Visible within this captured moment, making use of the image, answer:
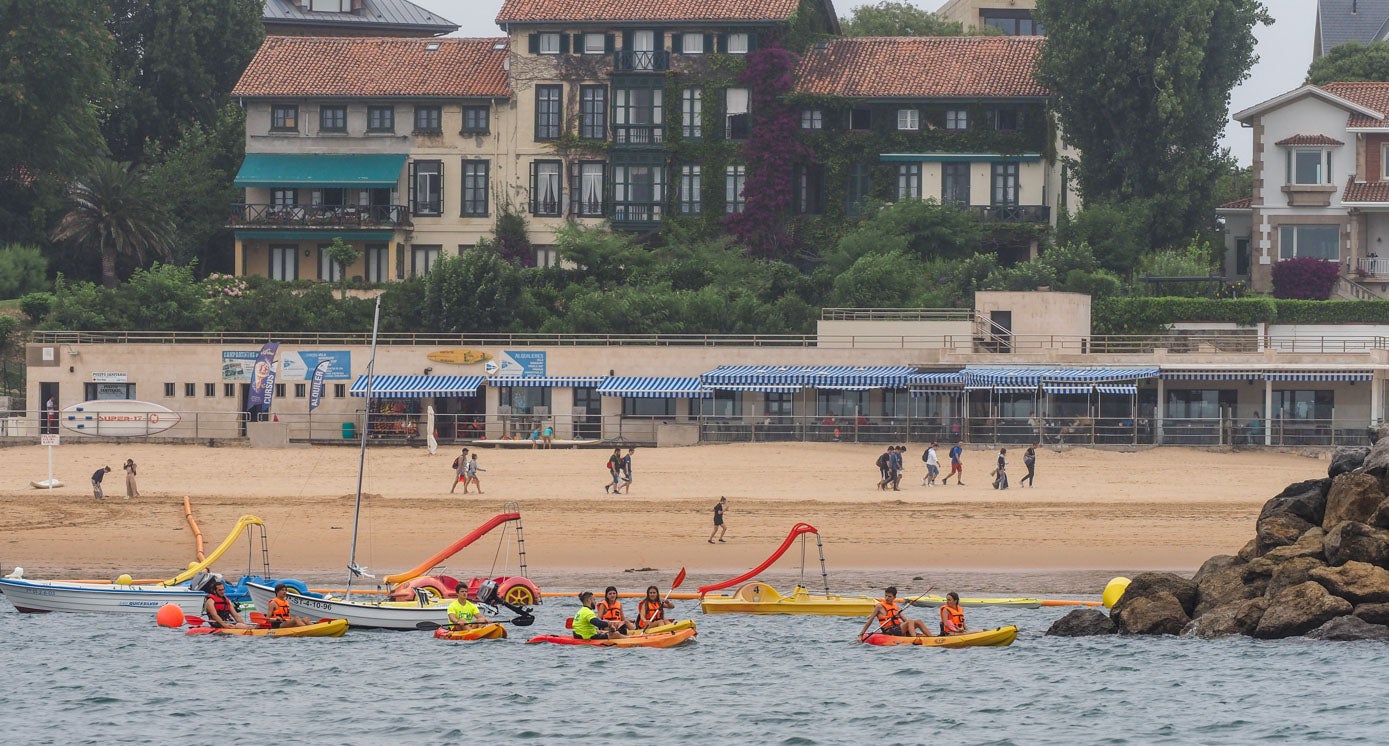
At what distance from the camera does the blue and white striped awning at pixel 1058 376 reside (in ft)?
214

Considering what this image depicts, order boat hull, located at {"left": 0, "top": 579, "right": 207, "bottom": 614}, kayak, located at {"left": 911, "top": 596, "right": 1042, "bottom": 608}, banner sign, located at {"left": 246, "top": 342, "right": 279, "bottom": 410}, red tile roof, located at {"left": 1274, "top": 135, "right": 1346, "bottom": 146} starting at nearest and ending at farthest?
kayak, located at {"left": 911, "top": 596, "right": 1042, "bottom": 608} < boat hull, located at {"left": 0, "top": 579, "right": 207, "bottom": 614} < banner sign, located at {"left": 246, "top": 342, "right": 279, "bottom": 410} < red tile roof, located at {"left": 1274, "top": 135, "right": 1346, "bottom": 146}

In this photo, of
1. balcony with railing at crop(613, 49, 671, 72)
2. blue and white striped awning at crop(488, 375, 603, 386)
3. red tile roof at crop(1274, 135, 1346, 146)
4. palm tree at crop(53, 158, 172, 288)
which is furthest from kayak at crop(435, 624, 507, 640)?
red tile roof at crop(1274, 135, 1346, 146)

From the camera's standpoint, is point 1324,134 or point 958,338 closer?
point 958,338

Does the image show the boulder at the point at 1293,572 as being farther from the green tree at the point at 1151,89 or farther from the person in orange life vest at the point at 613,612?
the green tree at the point at 1151,89

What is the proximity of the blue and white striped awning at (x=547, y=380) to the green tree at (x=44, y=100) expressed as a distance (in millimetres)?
25540

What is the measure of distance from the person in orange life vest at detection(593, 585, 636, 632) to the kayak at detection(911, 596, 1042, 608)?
19.1 feet

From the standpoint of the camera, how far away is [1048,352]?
226 feet

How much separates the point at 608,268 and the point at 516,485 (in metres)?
23.1

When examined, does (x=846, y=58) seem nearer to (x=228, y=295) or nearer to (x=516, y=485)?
(x=228, y=295)

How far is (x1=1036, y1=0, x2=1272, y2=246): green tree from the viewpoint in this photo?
80375mm

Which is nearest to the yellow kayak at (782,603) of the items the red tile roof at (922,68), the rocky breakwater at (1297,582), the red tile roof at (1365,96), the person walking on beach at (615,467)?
the rocky breakwater at (1297,582)

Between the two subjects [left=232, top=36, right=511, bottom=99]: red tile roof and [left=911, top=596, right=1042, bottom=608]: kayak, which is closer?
[left=911, top=596, right=1042, bottom=608]: kayak

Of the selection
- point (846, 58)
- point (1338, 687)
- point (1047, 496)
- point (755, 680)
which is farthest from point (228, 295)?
point (1338, 687)

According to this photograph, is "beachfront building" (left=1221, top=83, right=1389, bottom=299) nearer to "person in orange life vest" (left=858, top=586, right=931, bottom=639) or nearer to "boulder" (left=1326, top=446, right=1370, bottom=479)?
"boulder" (left=1326, top=446, right=1370, bottom=479)
